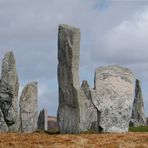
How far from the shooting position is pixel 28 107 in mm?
31453

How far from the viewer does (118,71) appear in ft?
89.6

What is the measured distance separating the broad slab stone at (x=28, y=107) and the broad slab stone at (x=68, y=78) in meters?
5.97

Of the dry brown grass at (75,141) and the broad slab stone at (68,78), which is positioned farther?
the broad slab stone at (68,78)

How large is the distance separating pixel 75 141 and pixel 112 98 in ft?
17.9

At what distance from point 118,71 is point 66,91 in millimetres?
3378

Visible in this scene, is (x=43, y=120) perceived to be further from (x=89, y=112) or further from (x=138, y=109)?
(x=138, y=109)

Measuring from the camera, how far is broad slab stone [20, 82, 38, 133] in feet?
103

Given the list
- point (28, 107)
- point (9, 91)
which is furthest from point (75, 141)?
point (28, 107)

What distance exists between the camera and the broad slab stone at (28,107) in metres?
31.4

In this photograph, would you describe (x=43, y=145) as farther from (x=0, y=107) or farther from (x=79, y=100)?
(x=0, y=107)

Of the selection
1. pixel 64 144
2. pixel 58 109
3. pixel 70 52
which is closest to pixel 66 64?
pixel 70 52

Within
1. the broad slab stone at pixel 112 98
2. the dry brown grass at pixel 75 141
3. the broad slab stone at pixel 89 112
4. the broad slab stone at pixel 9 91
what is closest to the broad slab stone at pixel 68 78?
the broad slab stone at pixel 112 98

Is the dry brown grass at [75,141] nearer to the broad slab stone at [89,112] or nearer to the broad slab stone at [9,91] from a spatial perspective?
the broad slab stone at [9,91]

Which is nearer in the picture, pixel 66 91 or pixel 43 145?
pixel 43 145
